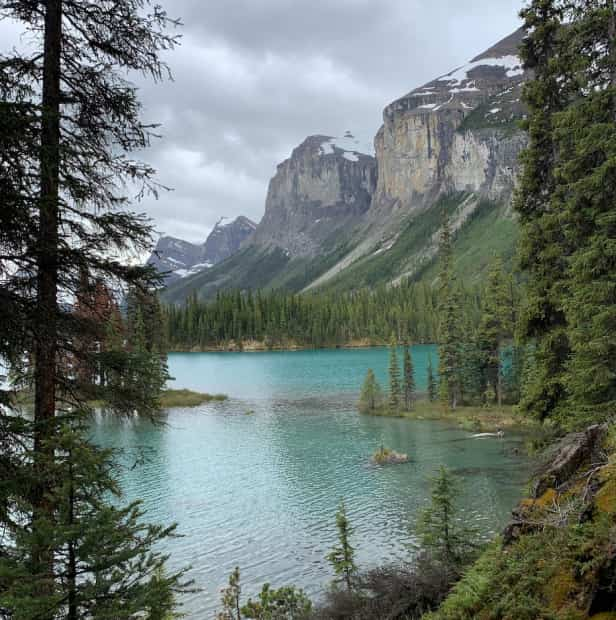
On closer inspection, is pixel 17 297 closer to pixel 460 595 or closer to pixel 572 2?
pixel 460 595

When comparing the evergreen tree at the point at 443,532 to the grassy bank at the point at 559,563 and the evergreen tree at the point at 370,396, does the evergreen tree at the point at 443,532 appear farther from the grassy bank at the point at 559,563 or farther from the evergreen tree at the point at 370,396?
the evergreen tree at the point at 370,396

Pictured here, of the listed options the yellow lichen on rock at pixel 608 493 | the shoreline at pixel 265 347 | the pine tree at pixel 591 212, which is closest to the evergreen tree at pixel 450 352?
the pine tree at pixel 591 212

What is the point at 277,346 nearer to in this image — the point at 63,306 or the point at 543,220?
the point at 543,220

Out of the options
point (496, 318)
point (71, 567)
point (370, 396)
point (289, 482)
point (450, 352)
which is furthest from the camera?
point (450, 352)

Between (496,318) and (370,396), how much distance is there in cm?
1590

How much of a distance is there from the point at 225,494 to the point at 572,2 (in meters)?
30.2

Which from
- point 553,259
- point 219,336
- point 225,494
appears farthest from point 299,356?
point 553,259

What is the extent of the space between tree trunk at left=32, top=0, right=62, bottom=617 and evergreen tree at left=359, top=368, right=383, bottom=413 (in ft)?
156

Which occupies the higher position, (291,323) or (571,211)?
(571,211)

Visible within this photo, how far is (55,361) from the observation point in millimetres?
7961

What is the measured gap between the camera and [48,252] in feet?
24.8

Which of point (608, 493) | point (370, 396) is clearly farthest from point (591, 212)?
point (370, 396)

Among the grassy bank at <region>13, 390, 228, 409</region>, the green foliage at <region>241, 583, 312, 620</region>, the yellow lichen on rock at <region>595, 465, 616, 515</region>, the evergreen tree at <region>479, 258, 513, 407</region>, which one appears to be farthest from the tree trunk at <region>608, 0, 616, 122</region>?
the grassy bank at <region>13, 390, 228, 409</region>

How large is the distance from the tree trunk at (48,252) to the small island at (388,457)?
1205 inches
